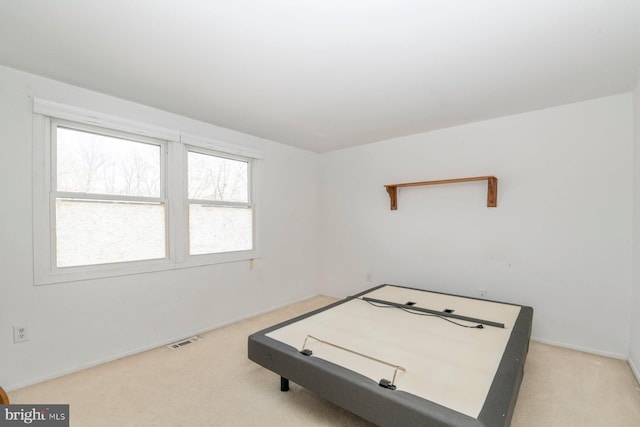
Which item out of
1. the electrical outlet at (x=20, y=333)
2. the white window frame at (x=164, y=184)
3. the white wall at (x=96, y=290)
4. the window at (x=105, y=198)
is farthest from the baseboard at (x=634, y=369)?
the electrical outlet at (x=20, y=333)

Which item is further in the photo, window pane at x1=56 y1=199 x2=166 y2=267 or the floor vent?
the floor vent

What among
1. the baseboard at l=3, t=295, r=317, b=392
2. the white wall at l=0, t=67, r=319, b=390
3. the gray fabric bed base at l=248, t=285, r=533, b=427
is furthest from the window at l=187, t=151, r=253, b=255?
the gray fabric bed base at l=248, t=285, r=533, b=427

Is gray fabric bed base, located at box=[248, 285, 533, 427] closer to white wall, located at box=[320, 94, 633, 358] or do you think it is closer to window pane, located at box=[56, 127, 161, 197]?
white wall, located at box=[320, 94, 633, 358]

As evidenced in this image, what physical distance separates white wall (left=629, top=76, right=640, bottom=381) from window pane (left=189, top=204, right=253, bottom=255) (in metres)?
3.71

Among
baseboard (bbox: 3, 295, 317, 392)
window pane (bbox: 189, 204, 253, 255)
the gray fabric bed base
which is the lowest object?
baseboard (bbox: 3, 295, 317, 392)

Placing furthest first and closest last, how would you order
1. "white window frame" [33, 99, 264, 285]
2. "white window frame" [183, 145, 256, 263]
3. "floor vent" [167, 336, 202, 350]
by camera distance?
"white window frame" [183, 145, 256, 263], "floor vent" [167, 336, 202, 350], "white window frame" [33, 99, 264, 285]

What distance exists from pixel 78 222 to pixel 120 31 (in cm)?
162

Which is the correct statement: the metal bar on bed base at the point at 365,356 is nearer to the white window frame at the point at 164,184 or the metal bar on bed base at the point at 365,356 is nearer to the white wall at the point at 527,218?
the white window frame at the point at 164,184

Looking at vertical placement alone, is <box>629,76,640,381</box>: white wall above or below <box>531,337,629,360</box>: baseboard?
above

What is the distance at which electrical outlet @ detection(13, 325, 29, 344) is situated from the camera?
2115 mm

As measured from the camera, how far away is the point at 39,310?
87.0 inches

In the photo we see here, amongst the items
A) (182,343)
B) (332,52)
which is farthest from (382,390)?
(182,343)

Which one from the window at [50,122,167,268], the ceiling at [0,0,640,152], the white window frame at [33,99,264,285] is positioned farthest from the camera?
the window at [50,122,167,268]

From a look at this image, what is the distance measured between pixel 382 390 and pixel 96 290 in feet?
7.96
